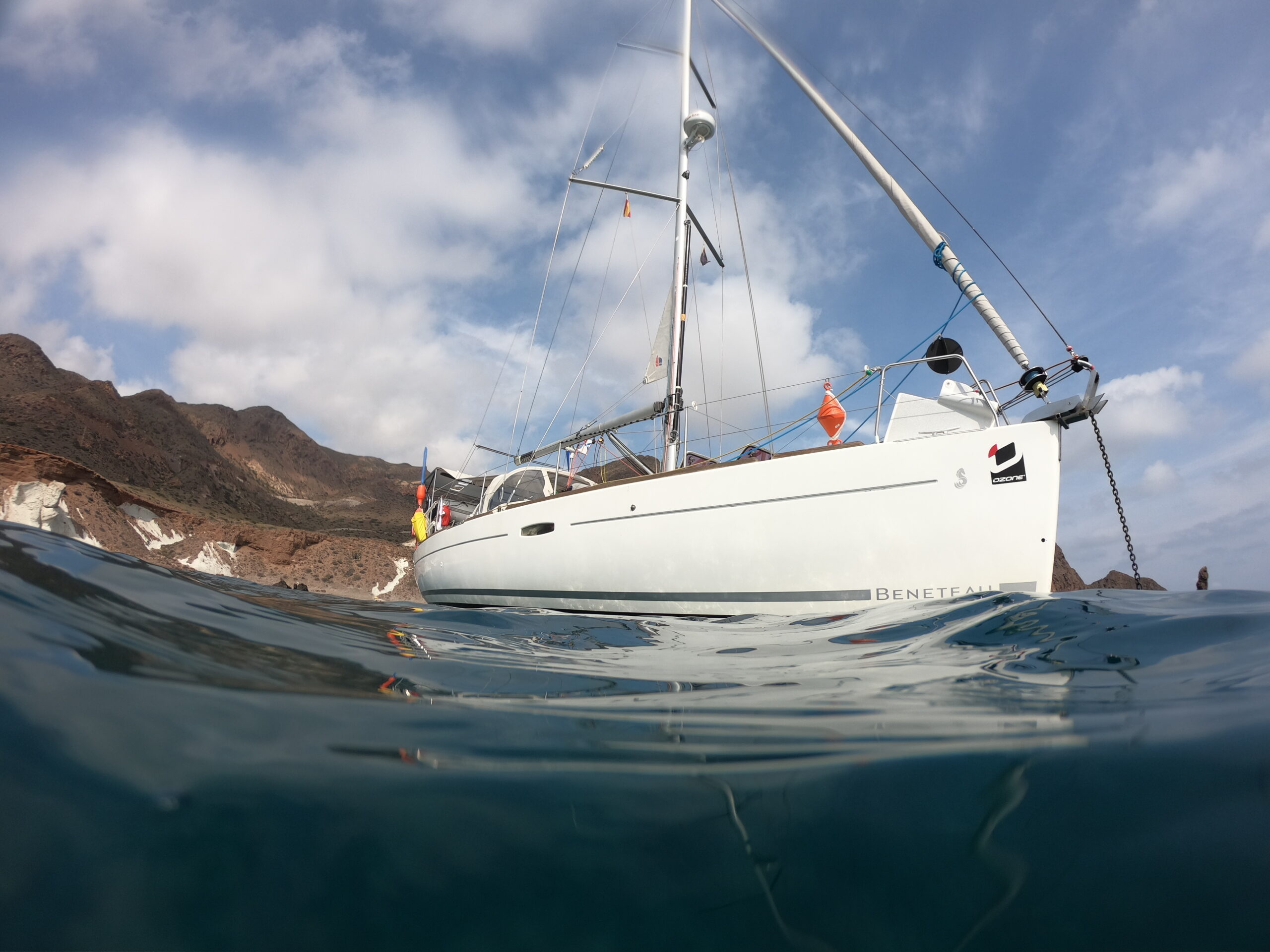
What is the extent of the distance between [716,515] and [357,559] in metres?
25.5

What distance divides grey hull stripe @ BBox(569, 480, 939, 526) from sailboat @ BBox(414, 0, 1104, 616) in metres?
0.01

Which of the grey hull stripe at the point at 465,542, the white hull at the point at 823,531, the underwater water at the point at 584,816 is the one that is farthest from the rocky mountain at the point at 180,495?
the underwater water at the point at 584,816

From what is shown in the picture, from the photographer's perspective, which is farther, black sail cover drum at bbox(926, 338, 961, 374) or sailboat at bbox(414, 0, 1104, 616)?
black sail cover drum at bbox(926, 338, 961, 374)

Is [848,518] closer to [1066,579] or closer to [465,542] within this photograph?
[465,542]

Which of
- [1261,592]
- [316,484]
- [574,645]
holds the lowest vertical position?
[574,645]

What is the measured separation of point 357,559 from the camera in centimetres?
2628

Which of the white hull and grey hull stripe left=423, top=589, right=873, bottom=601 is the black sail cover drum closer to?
the white hull

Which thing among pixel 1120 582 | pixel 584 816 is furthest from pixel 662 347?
pixel 1120 582

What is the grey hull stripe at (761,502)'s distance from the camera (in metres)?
4.78

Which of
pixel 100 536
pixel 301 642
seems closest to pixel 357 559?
pixel 100 536

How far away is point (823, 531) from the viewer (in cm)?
→ 492

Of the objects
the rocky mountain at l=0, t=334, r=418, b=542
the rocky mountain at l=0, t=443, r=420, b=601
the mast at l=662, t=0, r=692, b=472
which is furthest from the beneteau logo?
the rocky mountain at l=0, t=334, r=418, b=542

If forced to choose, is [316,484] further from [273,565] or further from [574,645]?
[574,645]

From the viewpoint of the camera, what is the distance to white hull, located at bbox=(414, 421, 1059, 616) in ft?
15.0
